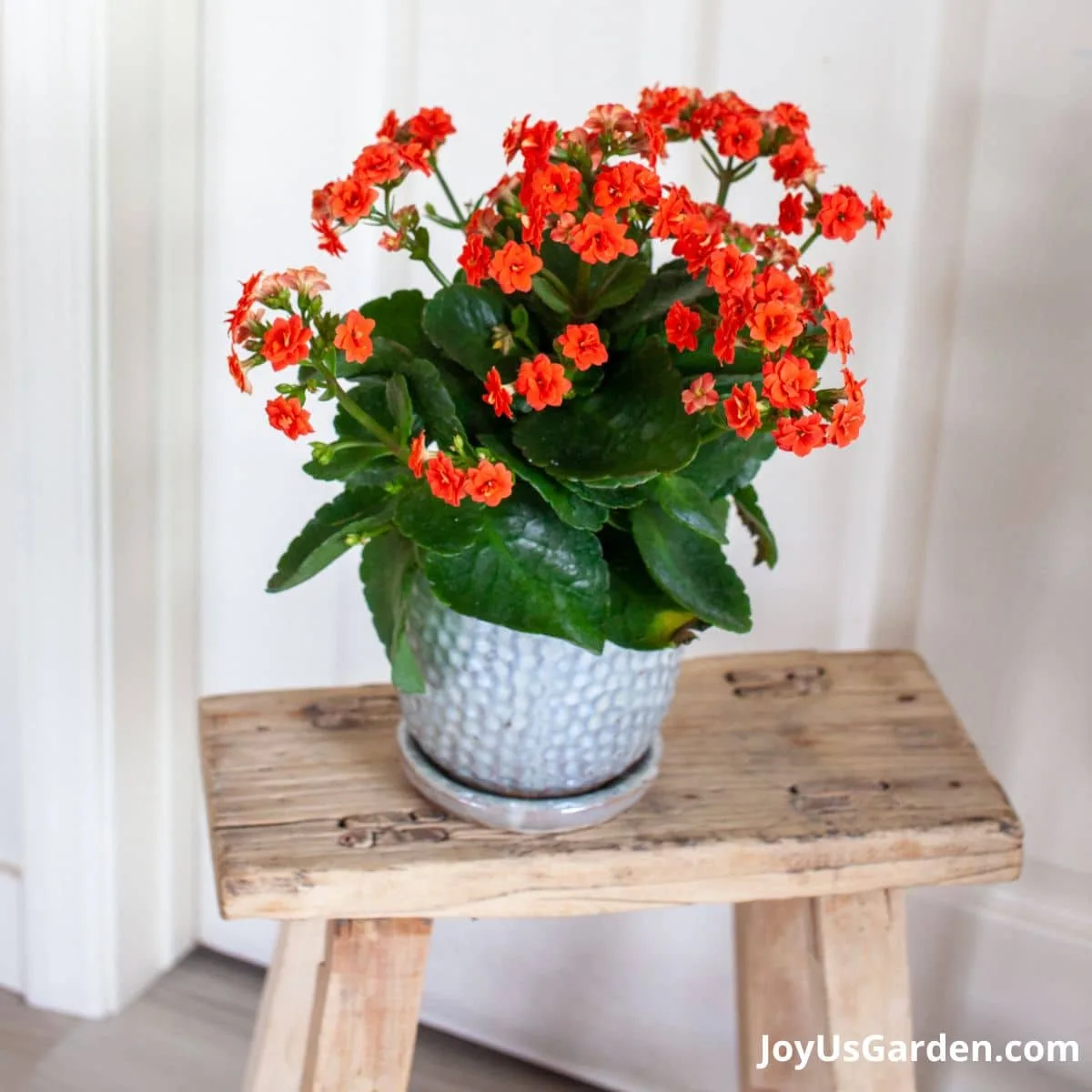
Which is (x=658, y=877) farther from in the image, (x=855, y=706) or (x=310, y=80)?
(x=310, y=80)

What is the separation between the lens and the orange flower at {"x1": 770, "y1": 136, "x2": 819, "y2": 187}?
26.7 inches

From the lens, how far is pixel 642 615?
681 mm

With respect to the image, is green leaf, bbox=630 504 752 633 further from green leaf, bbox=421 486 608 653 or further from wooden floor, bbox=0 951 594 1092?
wooden floor, bbox=0 951 594 1092

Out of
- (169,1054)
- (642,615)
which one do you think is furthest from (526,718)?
(169,1054)

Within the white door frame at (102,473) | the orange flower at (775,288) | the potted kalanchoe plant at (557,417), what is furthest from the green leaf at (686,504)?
the white door frame at (102,473)

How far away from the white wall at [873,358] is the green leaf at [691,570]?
1.06 feet

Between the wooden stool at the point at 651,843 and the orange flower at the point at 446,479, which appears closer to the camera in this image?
the orange flower at the point at 446,479

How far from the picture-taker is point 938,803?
29.8 inches

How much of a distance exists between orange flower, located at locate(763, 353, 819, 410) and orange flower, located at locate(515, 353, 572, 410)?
88mm

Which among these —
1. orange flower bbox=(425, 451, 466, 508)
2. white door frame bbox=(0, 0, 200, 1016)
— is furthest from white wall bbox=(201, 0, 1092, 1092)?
orange flower bbox=(425, 451, 466, 508)

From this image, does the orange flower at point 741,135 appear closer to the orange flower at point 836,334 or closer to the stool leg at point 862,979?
the orange flower at point 836,334

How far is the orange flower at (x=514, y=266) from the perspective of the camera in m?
0.59

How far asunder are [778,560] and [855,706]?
0.58ft

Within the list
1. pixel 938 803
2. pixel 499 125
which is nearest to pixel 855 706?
pixel 938 803
